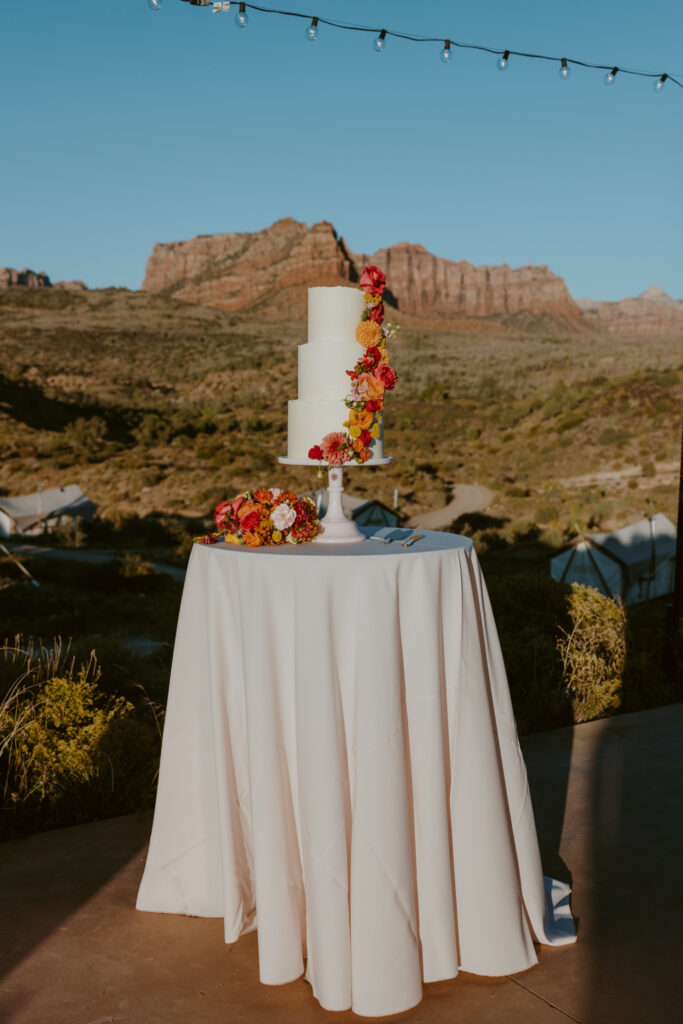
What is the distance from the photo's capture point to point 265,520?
7.18ft

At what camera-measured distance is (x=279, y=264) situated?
74.7ft

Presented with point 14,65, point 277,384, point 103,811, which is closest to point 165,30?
point 14,65

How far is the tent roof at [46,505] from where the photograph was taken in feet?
44.1

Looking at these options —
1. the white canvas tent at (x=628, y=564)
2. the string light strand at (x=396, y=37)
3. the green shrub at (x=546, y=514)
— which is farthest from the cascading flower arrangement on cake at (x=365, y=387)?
the green shrub at (x=546, y=514)

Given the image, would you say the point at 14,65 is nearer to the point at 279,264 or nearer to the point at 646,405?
the point at 279,264

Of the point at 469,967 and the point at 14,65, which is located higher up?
the point at 14,65

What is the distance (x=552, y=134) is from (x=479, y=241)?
8.74 ft

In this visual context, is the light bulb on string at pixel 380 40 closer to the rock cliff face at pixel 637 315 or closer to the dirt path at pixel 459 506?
the dirt path at pixel 459 506

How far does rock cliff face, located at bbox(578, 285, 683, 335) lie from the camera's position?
67.6 ft

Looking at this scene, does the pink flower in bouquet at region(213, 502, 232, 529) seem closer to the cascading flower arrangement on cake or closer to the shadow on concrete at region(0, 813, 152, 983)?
the cascading flower arrangement on cake

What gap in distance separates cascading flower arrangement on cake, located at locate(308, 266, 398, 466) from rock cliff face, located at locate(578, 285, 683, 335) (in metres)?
19.1

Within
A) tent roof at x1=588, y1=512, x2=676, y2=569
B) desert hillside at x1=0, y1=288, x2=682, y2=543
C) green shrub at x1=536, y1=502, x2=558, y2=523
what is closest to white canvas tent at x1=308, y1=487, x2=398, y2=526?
desert hillside at x1=0, y1=288, x2=682, y2=543

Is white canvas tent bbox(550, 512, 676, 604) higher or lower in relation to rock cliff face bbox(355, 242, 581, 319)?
lower

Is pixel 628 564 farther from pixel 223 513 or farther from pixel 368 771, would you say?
pixel 368 771
